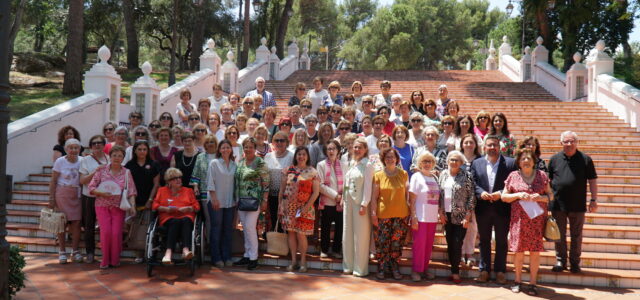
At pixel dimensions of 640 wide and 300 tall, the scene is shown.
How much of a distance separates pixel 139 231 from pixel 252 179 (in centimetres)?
161

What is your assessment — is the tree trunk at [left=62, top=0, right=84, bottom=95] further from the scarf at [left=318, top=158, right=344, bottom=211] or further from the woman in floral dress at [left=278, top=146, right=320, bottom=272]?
the scarf at [left=318, top=158, right=344, bottom=211]

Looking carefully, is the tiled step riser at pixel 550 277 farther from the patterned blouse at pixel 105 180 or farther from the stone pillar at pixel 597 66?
the stone pillar at pixel 597 66

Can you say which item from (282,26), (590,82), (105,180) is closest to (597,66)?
(590,82)

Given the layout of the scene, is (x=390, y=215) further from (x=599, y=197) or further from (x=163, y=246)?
(x=599, y=197)

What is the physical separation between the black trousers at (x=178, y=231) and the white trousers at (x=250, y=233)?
2.28ft

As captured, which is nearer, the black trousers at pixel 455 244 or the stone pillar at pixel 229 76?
the black trousers at pixel 455 244

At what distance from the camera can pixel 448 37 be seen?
45000 millimetres

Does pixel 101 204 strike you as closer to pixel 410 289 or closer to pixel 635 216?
pixel 410 289

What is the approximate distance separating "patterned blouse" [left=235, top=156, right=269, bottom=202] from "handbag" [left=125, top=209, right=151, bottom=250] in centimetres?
121

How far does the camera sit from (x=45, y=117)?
970 centimetres

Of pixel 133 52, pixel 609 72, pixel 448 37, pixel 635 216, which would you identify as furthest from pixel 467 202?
pixel 448 37

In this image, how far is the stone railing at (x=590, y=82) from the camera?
1214 cm

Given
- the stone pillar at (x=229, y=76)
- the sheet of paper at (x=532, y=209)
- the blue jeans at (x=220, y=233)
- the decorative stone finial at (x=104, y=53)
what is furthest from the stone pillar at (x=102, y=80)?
the sheet of paper at (x=532, y=209)

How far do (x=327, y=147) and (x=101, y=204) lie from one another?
114 inches
